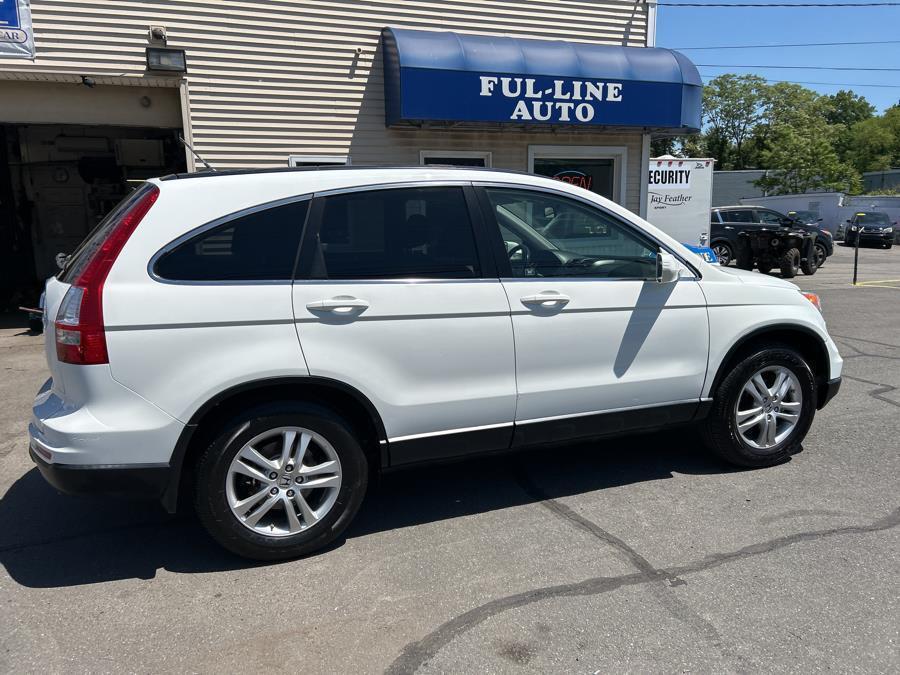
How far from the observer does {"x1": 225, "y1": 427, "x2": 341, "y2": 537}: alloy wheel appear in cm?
313

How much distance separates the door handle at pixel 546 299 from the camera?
3522 millimetres

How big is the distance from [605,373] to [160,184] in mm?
2447

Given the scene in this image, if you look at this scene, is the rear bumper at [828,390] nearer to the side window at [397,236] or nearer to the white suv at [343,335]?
the white suv at [343,335]

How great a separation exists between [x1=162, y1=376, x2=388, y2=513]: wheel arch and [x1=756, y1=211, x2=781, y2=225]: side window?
19041 mm

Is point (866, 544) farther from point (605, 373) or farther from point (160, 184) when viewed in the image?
point (160, 184)

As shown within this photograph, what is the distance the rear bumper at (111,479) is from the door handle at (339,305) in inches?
37.4

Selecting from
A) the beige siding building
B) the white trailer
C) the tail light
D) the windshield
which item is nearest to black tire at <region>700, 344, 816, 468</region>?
the tail light

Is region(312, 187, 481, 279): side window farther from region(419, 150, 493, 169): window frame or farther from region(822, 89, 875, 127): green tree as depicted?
region(822, 89, 875, 127): green tree

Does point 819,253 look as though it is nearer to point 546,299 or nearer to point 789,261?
point 789,261

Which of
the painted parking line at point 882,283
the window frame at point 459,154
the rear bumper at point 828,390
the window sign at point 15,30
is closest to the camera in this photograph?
the rear bumper at point 828,390

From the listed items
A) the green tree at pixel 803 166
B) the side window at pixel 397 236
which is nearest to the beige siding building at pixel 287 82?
the side window at pixel 397 236

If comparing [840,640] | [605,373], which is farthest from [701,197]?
[840,640]

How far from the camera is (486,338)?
344 cm

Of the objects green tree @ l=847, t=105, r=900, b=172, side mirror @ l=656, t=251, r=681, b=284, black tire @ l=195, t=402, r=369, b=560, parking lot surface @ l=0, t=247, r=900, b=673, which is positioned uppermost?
green tree @ l=847, t=105, r=900, b=172
